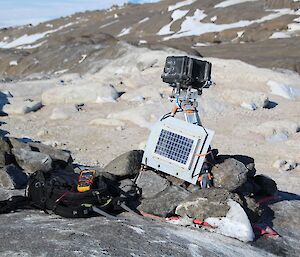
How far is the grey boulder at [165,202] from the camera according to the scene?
25.0 feet

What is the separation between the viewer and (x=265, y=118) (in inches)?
839

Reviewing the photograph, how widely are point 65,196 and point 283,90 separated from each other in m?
19.2

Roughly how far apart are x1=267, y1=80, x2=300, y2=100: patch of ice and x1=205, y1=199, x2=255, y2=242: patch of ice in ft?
59.2

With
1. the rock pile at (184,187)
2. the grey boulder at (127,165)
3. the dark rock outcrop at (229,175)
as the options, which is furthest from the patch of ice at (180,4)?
the dark rock outcrop at (229,175)

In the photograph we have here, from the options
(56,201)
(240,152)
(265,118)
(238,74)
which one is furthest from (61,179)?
(238,74)

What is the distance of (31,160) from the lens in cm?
1009

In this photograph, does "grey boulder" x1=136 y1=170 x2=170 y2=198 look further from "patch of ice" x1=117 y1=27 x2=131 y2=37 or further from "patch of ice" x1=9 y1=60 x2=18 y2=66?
"patch of ice" x1=117 y1=27 x2=131 y2=37

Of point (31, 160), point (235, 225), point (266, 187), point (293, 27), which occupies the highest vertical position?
point (31, 160)

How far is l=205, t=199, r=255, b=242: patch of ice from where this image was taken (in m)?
7.12

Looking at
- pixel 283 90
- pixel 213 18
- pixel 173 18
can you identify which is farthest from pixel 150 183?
pixel 173 18

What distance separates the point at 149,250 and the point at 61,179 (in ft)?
7.83

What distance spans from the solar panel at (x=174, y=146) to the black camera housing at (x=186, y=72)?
0.85 meters

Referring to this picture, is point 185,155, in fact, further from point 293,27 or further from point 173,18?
point 173,18

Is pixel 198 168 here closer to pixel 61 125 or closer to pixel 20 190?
pixel 20 190
